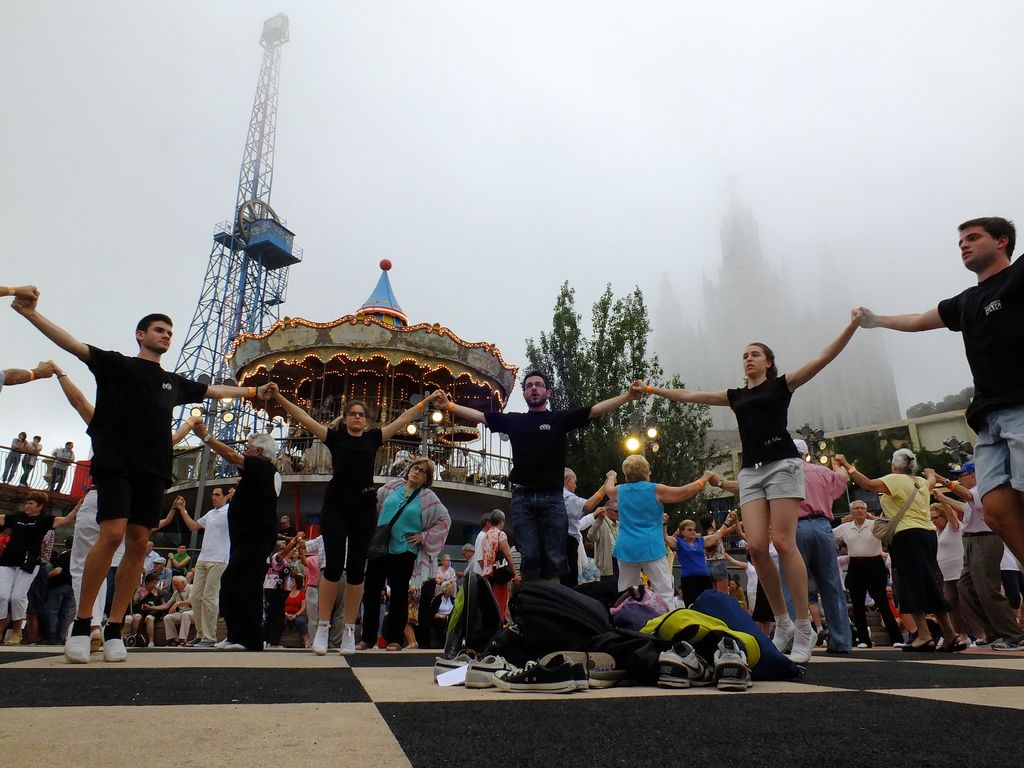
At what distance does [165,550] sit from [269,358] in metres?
8.90

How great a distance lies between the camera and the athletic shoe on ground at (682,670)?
281 cm

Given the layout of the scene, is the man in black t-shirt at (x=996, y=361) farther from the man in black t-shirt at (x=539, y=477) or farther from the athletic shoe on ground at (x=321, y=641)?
the athletic shoe on ground at (x=321, y=641)

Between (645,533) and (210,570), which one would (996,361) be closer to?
(645,533)

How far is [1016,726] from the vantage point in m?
1.83

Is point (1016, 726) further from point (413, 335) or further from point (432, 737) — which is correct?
point (413, 335)

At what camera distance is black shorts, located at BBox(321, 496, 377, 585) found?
16.7 feet

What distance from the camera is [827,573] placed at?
18.0ft

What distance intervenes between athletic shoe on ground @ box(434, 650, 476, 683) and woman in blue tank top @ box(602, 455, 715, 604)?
250 centimetres

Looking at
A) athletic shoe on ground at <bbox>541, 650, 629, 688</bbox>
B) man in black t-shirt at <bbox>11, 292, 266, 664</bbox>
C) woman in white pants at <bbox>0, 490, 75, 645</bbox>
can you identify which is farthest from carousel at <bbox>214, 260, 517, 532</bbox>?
athletic shoe on ground at <bbox>541, 650, 629, 688</bbox>

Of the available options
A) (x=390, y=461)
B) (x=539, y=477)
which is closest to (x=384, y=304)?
(x=390, y=461)

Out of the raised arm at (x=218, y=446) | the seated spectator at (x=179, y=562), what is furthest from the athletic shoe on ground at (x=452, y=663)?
the seated spectator at (x=179, y=562)

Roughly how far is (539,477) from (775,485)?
1.68 m

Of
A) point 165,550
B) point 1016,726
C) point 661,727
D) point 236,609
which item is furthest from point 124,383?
point 165,550

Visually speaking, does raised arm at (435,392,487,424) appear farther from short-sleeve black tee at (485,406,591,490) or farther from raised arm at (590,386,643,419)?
raised arm at (590,386,643,419)
